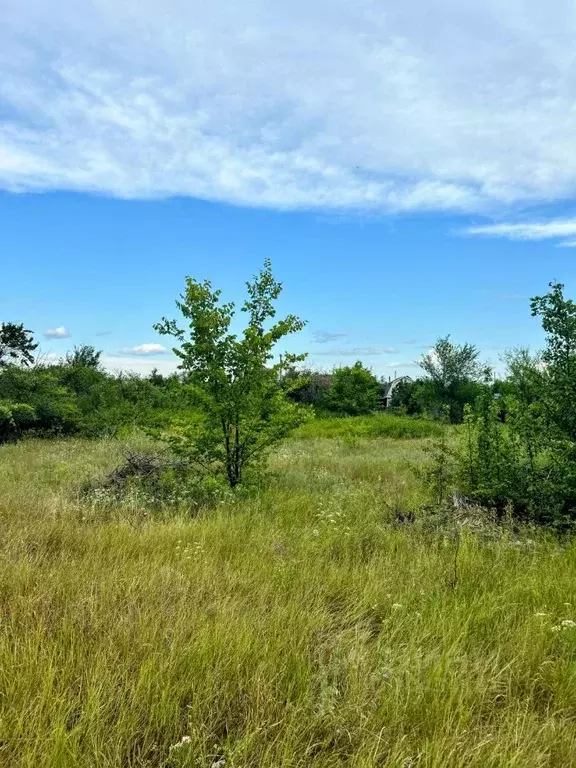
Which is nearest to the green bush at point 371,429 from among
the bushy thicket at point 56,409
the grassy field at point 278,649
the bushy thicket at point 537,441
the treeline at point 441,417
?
the bushy thicket at point 56,409

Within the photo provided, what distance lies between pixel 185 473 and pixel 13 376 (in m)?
12.7

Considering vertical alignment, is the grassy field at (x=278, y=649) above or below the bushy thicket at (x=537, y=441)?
below

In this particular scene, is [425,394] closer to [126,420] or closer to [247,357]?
[126,420]

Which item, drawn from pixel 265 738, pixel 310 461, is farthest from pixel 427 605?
pixel 310 461

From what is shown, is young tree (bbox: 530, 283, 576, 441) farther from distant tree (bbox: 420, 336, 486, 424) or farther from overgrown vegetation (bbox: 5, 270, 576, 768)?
distant tree (bbox: 420, 336, 486, 424)

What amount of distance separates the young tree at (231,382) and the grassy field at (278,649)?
2899mm

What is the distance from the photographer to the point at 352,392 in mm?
40094

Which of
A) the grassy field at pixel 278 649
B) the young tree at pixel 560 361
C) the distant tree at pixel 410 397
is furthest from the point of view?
the distant tree at pixel 410 397

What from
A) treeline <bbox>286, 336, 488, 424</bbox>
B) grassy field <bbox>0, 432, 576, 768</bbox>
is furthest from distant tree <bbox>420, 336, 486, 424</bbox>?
grassy field <bbox>0, 432, 576, 768</bbox>

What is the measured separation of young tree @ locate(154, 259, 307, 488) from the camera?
8047mm

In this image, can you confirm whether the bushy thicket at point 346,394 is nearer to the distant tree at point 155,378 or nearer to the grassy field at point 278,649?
the distant tree at point 155,378

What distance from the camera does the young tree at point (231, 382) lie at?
8047 millimetres

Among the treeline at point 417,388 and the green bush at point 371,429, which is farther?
the treeline at point 417,388

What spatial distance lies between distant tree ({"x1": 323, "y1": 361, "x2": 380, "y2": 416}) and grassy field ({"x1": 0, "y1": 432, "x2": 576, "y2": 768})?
108ft
